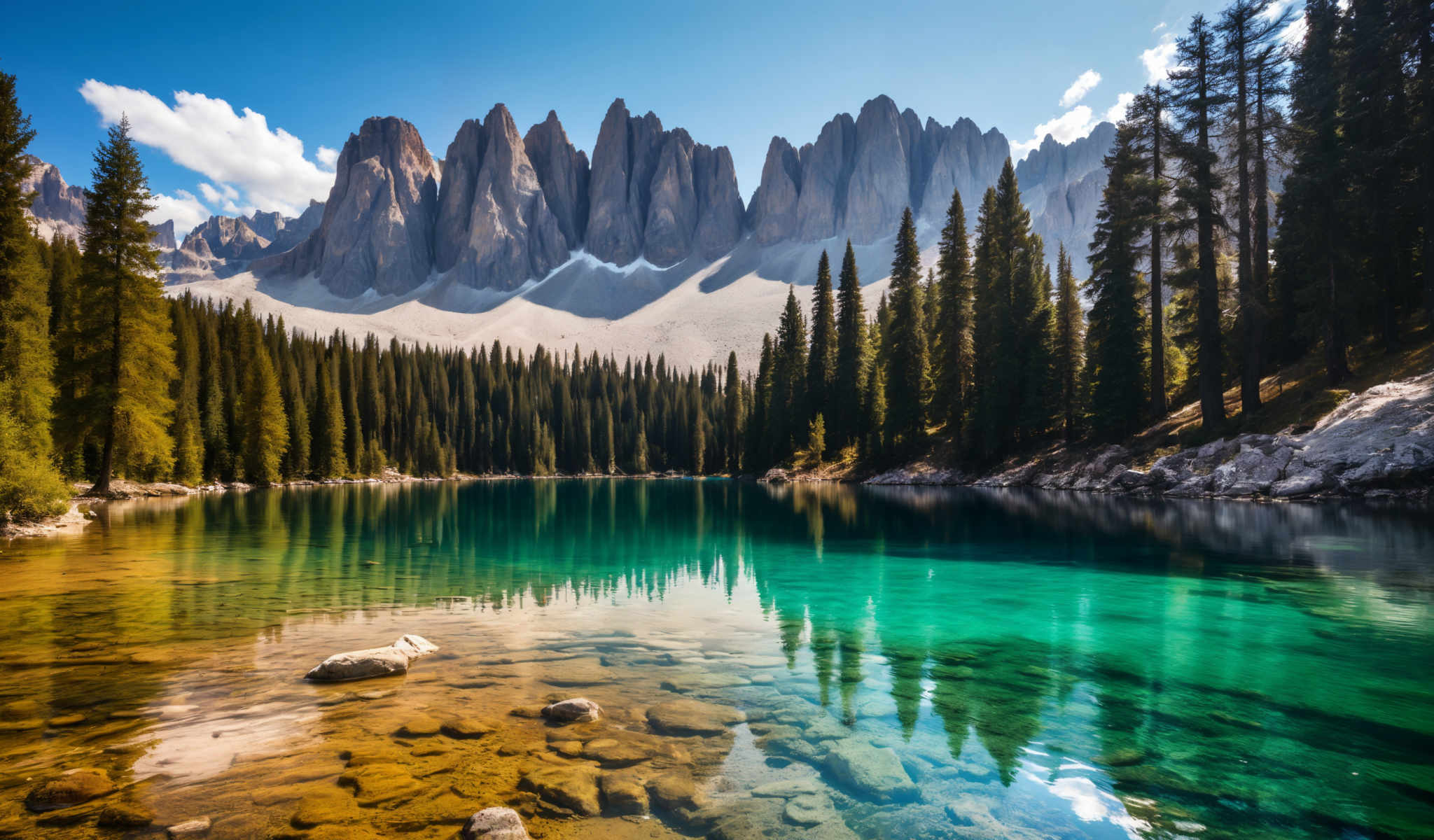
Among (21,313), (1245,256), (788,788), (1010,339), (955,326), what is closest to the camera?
(788,788)

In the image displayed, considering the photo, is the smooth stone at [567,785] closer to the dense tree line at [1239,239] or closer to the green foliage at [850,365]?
the dense tree line at [1239,239]

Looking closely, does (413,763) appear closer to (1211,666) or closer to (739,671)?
(739,671)

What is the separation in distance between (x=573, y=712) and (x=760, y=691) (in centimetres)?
239

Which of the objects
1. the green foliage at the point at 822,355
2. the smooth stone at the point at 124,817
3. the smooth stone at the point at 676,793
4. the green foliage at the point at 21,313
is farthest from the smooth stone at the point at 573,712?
the green foliage at the point at 822,355

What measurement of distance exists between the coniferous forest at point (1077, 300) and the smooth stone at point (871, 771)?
26.7m

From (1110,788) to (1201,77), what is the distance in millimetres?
40547

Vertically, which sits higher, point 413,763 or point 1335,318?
point 1335,318

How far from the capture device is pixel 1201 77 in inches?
1340

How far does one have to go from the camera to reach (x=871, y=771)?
628 cm

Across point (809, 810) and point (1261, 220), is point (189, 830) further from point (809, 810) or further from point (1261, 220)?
point (1261, 220)

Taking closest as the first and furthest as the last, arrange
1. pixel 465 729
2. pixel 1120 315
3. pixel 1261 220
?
pixel 465 729, pixel 1261 220, pixel 1120 315

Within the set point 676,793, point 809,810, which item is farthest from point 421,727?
point 809,810

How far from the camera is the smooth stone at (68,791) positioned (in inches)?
206

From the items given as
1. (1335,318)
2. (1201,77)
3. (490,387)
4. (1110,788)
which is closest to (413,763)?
(1110,788)
